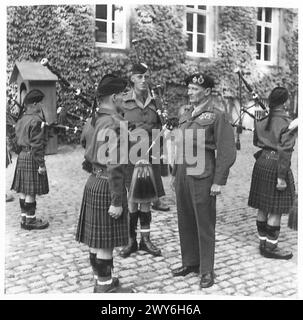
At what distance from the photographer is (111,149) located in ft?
9.50

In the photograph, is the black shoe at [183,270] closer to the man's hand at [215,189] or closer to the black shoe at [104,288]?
the black shoe at [104,288]

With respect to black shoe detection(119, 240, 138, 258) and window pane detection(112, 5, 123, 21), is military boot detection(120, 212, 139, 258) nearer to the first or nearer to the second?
black shoe detection(119, 240, 138, 258)

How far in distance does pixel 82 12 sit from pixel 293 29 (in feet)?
7.09

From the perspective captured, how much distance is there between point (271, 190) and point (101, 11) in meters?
2.44

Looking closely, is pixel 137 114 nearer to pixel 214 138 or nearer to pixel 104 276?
pixel 214 138

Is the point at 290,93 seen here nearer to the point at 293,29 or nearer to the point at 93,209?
the point at 293,29

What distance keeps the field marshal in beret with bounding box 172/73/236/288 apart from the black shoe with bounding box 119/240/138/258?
81 cm

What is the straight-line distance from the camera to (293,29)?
3598 mm

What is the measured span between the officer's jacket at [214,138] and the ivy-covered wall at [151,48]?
0.81 metres

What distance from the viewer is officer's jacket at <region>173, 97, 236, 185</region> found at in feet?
10.8

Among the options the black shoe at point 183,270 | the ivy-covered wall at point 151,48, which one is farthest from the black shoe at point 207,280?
the ivy-covered wall at point 151,48

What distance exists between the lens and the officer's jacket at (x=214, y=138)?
3.30m

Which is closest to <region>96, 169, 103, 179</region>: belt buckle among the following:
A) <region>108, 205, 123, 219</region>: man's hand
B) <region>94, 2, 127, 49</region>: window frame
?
<region>108, 205, 123, 219</region>: man's hand

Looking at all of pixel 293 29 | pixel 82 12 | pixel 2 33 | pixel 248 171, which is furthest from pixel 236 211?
pixel 2 33
